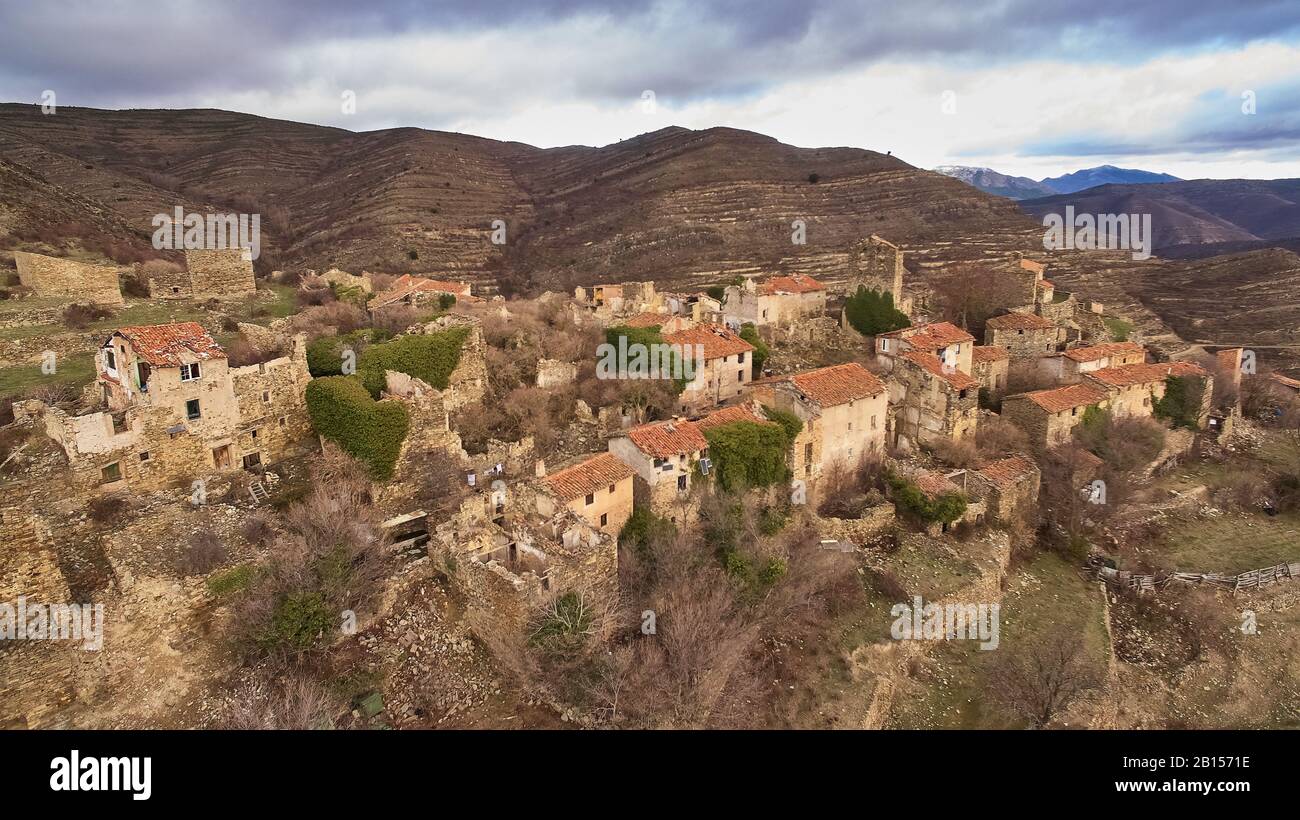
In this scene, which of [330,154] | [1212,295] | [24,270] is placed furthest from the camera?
[330,154]

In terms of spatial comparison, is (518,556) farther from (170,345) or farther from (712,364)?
(712,364)

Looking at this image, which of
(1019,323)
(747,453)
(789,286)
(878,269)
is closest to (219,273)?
(747,453)

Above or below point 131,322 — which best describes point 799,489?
below

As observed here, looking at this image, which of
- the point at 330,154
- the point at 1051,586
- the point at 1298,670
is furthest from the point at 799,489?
the point at 330,154

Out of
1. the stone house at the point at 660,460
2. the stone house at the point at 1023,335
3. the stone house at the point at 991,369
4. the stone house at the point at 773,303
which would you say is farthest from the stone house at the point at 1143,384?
the stone house at the point at 660,460

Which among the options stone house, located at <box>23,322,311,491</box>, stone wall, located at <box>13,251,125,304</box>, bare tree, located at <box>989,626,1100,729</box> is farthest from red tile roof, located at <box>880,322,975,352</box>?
stone wall, located at <box>13,251,125,304</box>
